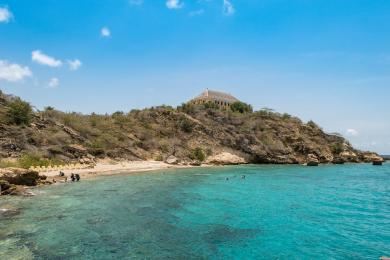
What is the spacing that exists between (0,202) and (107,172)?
79.2 ft

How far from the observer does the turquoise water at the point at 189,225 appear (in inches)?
632

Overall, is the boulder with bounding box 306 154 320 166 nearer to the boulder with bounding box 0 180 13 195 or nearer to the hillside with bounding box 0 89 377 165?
the hillside with bounding box 0 89 377 165

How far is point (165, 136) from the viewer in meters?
85.3

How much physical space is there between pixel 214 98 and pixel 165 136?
4268 centimetres

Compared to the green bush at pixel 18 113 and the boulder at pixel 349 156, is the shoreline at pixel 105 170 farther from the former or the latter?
the boulder at pixel 349 156

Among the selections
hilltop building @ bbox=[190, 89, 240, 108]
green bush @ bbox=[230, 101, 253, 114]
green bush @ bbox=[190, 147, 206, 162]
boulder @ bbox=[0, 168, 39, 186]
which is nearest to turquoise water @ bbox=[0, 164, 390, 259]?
boulder @ bbox=[0, 168, 39, 186]

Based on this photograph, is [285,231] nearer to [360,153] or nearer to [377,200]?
[377,200]

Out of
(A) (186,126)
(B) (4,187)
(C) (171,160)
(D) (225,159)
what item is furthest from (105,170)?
(A) (186,126)

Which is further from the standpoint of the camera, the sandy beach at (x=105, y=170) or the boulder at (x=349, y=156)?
the boulder at (x=349, y=156)

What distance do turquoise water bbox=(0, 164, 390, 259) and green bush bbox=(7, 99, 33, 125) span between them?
26930 millimetres

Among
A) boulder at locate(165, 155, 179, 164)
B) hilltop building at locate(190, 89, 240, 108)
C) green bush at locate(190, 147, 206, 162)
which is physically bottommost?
boulder at locate(165, 155, 179, 164)

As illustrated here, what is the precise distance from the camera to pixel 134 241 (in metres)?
17.4

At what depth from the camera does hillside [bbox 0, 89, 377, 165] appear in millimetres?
55500

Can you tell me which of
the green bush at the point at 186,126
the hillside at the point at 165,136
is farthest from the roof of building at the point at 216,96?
the green bush at the point at 186,126
